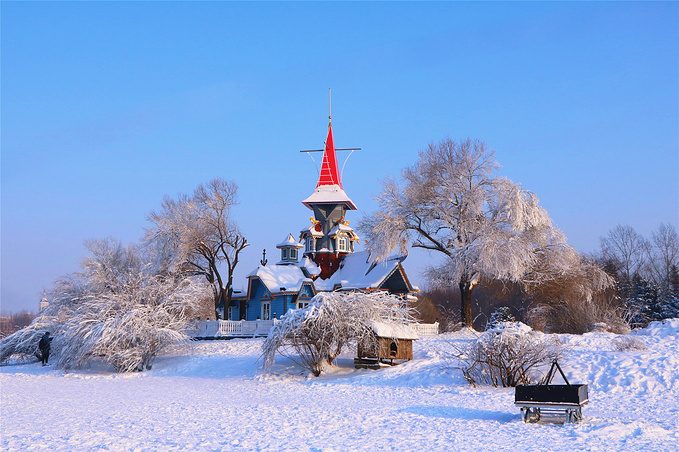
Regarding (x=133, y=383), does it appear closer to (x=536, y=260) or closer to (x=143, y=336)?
(x=143, y=336)

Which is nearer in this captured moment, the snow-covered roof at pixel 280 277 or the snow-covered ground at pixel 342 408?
the snow-covered ground at pixel 342 408

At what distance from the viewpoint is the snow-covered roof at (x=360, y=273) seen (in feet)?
118

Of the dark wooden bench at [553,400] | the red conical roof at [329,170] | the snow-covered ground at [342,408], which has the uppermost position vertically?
the red conical roof at [329,170]

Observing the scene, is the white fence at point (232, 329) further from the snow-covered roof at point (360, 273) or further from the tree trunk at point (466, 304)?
the tree trunk at point (466, 304)

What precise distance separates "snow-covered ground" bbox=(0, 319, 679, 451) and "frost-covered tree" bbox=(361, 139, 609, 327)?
691 cm

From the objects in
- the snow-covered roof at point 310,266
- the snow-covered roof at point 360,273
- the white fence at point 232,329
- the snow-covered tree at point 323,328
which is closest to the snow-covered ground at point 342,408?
the snow-covered tree at point 323,328

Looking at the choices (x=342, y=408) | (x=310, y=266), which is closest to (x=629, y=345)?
(x=342, y=408)

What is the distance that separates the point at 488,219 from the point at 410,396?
16.9 metres

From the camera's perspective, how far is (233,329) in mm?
33281

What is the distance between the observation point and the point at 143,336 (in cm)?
2439

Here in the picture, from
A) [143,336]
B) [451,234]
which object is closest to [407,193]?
[451,234]

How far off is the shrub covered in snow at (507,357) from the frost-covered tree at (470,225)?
1131cm

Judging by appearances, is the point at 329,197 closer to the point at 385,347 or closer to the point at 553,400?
the point at 385,347

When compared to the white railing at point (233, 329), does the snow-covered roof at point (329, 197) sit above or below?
above
